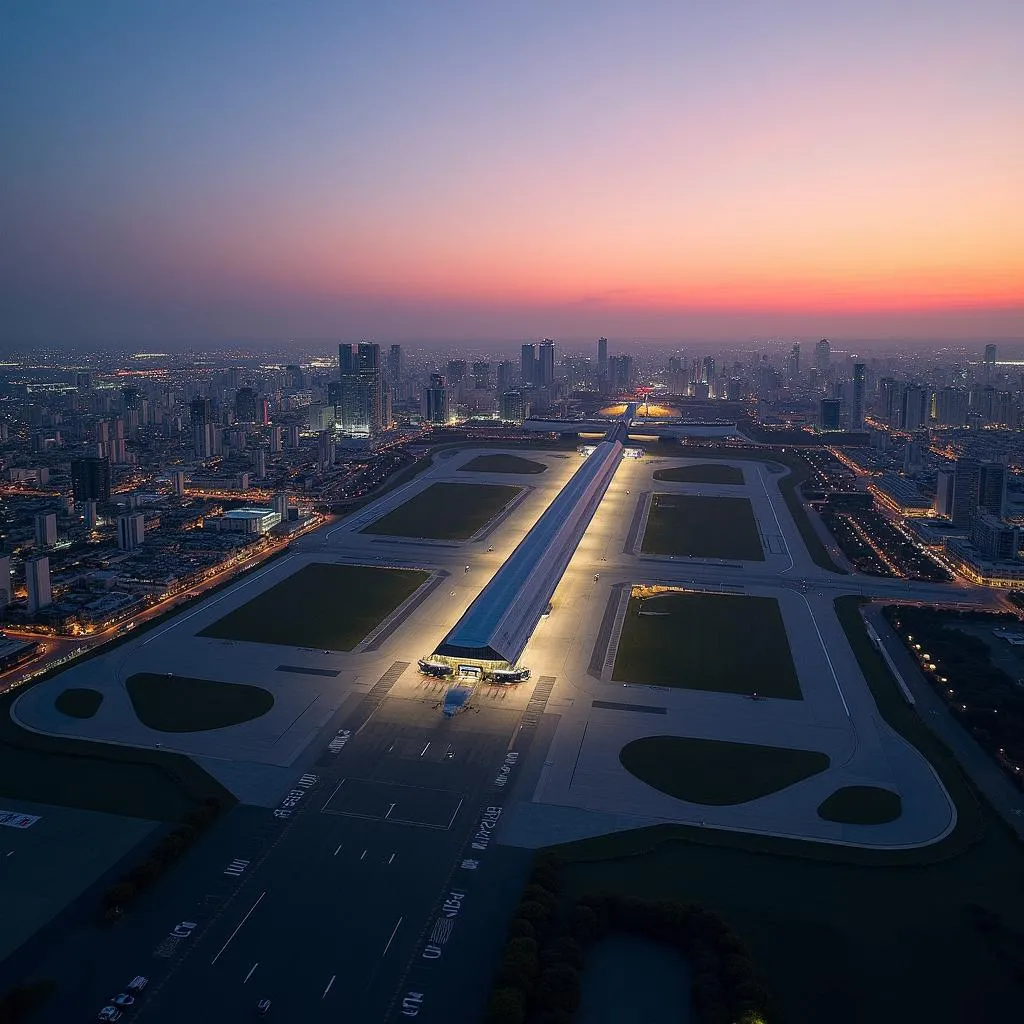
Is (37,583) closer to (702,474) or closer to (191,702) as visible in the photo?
(191,702)

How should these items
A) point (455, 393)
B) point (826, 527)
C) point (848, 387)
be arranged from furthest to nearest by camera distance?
point (455, 393) → point (848, 387) → point (826, 527)

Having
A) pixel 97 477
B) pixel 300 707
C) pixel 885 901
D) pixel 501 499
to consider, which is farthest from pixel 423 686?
pixel 97 477

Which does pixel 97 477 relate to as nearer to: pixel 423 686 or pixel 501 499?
pixel 501 499

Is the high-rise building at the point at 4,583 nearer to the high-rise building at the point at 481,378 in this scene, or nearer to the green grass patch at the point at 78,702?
the green grass patch at the point at 78,702

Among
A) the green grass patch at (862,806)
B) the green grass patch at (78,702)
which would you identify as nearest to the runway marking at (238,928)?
the green grass patch at (78,702)

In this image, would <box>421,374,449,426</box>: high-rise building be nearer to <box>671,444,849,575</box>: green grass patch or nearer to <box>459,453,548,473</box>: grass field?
<box>459,453,548,473</box>: grass field

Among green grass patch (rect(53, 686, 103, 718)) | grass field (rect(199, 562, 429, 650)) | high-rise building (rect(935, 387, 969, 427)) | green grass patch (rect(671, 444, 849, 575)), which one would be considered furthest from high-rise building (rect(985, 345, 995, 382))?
green grass patch (rect(53, 686, 103, 718))

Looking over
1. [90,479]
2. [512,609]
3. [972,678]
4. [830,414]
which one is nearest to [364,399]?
[90,479]
